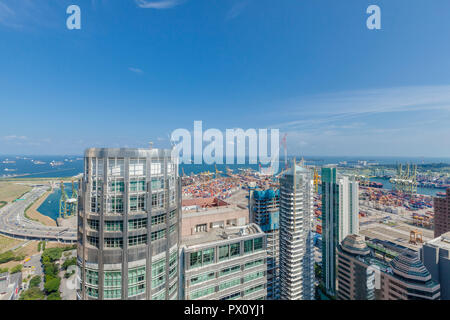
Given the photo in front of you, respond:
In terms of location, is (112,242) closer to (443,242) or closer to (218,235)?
(218,235)

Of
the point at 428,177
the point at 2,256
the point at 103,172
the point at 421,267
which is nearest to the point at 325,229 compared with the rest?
the point at 421,267

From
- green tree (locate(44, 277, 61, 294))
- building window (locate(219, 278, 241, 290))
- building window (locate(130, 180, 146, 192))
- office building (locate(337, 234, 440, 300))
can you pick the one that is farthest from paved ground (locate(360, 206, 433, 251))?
green tree (locate(44, 277, 61, 294))

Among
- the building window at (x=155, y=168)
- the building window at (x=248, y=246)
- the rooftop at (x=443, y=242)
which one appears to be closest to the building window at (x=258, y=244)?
the building window at (x=248, y=246)

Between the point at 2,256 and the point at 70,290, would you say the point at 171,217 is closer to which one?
the point at 70,290

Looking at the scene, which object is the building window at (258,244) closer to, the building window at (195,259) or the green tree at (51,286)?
the building window at (195,259)

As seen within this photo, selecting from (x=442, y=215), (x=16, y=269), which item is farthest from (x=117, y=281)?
(x=442, y=215)

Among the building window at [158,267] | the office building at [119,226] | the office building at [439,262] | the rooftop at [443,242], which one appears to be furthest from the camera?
the rooftop at [443,242]
